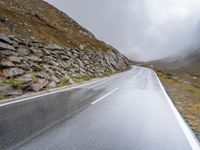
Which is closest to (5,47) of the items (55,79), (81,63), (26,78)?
(26,78)

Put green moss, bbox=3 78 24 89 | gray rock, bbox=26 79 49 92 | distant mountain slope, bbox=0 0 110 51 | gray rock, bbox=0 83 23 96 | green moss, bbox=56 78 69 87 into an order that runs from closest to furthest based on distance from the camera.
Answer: gray rock, bbox=0 83 23 96 < green moss, bbox=3 78 24 89 < gray rock, bbox=26 79 49 92 < green moss, bbox=56 78 69 87 < distant mountain slope, bbox=0 0 110 51

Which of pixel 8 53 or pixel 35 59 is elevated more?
pixel 8 53

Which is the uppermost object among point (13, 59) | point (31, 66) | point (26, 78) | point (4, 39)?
point (4, 39)

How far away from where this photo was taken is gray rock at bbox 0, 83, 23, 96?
1409 centimetres

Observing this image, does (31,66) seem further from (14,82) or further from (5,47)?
A: (14,82)

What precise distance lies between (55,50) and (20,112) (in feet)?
72.9

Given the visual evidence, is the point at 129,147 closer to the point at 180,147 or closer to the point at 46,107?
the point at 180,147

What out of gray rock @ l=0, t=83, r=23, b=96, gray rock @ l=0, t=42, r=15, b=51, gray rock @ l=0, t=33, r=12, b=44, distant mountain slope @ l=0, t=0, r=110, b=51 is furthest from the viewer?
distant mountain slope @ l=0, t=0, r=110, b=51

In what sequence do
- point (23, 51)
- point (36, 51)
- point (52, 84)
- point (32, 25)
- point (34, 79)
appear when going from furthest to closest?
point (32, 25), point (36, 51), point (23, 51), point (52, 84), point (34, 79)

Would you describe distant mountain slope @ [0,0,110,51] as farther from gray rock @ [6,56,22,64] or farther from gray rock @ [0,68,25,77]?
gray rock @ [0,68,25,77]

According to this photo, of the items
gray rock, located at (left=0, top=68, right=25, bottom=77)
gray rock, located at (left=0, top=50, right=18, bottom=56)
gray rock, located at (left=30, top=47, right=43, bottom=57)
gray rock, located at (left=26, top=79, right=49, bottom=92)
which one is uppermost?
gray rock, located at (left=30, top=47, right=43, bottom=57)

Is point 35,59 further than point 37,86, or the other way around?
point 35,59

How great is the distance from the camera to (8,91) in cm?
1446

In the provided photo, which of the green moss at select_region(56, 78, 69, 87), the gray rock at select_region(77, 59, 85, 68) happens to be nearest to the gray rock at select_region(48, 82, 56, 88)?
the green moss at select_region(56, 78, 69, 87)
